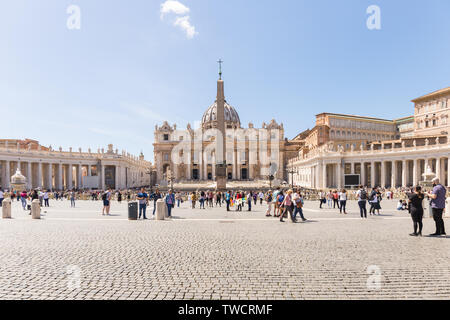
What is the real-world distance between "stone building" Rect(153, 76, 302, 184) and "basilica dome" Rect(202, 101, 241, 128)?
48.9 feet

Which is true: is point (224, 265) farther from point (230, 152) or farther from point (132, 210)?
point (230, 152)

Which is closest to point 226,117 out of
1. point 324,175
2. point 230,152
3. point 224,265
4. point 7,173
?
point 230,152

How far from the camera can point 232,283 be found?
15.6 ft

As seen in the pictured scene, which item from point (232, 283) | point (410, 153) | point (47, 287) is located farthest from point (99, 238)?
point (410, 153)

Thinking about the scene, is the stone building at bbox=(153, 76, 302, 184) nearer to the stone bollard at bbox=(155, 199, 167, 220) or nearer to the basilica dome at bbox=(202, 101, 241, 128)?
the basilica dome at bbox=(202, 101, 241, 128)

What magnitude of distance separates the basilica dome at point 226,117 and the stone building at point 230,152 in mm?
14912

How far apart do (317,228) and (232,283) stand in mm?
6450

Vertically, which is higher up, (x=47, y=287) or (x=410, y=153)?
(x=410, y=153)

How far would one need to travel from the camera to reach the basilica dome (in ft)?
350

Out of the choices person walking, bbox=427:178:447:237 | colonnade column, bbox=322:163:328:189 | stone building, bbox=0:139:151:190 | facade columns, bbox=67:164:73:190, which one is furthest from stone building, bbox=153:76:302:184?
person walking, bbox=427:178:447:237

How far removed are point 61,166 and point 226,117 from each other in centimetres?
6679

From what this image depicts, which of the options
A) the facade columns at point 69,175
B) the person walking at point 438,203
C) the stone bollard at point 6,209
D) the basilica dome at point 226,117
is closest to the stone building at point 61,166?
the facade columns at point 69,175
